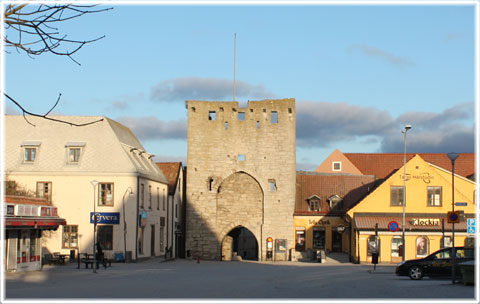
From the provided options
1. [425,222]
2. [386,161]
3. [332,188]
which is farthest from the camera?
[386,161]

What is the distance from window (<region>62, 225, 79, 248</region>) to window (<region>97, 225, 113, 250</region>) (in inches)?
61.3

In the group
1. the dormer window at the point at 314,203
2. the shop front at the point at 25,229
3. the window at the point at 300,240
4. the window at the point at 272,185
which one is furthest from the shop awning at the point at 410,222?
the shop front at the point at 25,229

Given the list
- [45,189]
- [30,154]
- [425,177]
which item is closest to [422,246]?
[425,177]

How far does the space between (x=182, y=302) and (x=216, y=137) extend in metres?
41.6

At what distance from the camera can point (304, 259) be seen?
56.8 m

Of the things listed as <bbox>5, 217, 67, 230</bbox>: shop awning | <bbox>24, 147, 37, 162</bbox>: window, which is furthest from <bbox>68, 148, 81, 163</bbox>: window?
<bbox>5, 217, 67, 230</bbox>: shop awning

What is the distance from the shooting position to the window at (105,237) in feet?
160

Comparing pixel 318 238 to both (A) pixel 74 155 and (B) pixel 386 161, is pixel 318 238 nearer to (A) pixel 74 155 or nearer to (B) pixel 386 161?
(A) pixel 74 155

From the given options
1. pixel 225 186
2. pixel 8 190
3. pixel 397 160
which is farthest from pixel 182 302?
pixel 397 160

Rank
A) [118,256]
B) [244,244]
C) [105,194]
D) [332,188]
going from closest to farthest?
[118,256], [105,194], [332,188], [244,244]

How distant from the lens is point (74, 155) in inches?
1991

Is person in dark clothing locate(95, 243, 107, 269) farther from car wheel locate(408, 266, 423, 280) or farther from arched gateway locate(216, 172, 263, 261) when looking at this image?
arched gateway locate(216, 172, 263, 261)

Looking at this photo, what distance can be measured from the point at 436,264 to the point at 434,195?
24.3m

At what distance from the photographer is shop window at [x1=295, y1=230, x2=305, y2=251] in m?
58.5
